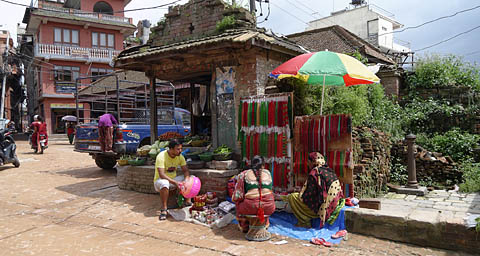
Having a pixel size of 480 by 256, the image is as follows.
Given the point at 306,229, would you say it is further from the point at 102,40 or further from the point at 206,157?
the point at 102,40

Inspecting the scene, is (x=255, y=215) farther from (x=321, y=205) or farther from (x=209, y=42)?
(x=209, y=42)

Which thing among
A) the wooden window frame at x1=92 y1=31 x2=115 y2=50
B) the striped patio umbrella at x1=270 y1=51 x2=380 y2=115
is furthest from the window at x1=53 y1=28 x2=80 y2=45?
the striped patio umbrella at x1=270 y1=51 x2=380 y2=115

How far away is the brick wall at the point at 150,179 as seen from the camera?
6.48 meters

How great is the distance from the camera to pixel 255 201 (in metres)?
4.85

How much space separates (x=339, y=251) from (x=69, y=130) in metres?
20.2

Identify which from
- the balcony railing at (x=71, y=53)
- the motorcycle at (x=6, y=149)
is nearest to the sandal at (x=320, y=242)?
the motorcycle at (x=6, y=149)

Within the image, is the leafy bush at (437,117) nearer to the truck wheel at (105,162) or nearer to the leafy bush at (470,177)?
the leafy bush at (470,177)

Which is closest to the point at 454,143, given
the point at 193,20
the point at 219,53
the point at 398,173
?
the point at 398,173

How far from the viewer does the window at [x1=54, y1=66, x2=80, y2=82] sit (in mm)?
27234

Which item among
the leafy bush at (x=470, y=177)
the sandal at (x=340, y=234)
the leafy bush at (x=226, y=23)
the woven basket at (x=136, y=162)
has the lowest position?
the sandal at (x=340, y=234)

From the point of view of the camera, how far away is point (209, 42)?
21.9 feet

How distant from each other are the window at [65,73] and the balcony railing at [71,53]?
86 cm

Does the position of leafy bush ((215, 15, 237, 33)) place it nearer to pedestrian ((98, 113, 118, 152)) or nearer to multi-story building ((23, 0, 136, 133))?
pedestrian ((98, 113, 118, 152))

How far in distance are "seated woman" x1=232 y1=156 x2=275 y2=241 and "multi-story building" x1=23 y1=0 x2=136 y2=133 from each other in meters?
24.8
